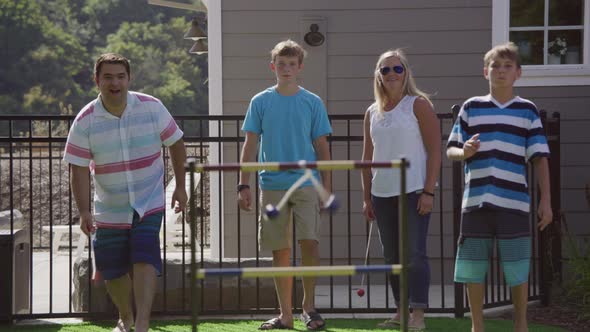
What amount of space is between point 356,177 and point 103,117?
367 centimetres

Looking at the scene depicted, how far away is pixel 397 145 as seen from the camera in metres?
6.02

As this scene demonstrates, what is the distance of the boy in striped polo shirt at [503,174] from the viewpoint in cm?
543

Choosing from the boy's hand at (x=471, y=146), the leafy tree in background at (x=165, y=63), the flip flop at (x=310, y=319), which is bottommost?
the flip flop at (x=310, y=319)

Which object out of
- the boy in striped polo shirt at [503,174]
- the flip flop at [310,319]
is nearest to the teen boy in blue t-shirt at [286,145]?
the flip flop at [310,319]

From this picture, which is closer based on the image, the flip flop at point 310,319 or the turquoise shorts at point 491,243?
the turquoise shorts at point 491,243

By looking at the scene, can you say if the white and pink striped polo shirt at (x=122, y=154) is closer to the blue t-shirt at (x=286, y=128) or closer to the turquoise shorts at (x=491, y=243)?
the blue t-shirt at (x=286, y=128)

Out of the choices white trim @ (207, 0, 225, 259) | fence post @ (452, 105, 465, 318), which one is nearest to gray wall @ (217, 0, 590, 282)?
white trim @ (207, 0, 225, 259)

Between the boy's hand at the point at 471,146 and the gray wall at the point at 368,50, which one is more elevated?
the gray wall at the point at 368,50

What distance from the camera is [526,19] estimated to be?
29.6ft

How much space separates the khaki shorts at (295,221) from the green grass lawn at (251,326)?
654mm

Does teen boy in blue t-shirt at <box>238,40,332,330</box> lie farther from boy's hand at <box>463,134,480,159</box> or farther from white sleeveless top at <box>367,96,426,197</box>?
boy's hand at <box>463,134,480,159</box>

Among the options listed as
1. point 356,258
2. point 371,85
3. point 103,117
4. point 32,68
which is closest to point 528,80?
point 371,85

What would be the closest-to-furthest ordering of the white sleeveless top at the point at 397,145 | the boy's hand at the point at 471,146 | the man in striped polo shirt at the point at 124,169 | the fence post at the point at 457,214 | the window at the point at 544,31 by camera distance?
the boy's hand at the point at 471,146 → the man in striped polo shirt at the point at 124,169 → the white sleeveless top at the point at 397,145 → the fence post at the point at 457,214 → the window at the point at 544,31

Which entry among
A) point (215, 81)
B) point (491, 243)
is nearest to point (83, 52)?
point (215, 81)
